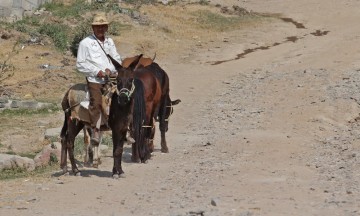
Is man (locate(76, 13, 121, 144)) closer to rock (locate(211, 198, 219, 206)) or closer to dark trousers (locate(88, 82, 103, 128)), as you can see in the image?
dark trousers (locate(88, 82, 103, 128))

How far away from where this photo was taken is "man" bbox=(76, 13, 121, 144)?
11273mm

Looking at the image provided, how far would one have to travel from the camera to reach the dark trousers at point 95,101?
11.3m

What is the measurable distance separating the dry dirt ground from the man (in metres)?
0.89

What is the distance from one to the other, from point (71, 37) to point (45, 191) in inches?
733

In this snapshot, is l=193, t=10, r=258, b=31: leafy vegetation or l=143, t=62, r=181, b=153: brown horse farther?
l=193, t=10, r=258, b=31: leafy vegetation

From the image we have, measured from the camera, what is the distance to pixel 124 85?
10.7 m

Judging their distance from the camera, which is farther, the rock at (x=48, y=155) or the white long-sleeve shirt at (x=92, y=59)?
the rock at (x=48, y=155)

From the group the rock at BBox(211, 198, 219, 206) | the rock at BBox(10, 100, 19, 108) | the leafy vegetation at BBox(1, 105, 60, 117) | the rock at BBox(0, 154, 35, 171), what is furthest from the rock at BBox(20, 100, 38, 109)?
the rock at BBox(211, 198, 219, 206)

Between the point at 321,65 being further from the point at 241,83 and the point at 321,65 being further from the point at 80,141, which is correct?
the point at 80,141

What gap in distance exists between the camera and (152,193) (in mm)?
10008

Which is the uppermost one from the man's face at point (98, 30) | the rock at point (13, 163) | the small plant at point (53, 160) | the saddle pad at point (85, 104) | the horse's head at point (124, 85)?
the man's face at point (98, 30)

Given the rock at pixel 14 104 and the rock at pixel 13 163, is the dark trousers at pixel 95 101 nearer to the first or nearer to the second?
the rock at pixel 13 163

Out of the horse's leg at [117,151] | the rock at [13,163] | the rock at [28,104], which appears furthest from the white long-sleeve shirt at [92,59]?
the rock at [28,104]

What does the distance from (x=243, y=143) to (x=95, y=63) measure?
3.49 meters
